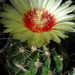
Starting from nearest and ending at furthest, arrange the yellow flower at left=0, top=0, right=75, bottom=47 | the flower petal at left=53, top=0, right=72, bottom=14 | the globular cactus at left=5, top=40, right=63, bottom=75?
1. the yellow flower at left=0, top=0, right=75, bottom=47
2. the globular cactus at left=5, top=40, right=63, bottom=75
3. the flower petal at left=53, top=0, right=72, bottom=14

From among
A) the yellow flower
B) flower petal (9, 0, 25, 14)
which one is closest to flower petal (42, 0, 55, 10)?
the yellow flower

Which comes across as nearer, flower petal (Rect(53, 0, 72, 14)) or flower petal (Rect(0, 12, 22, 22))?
flower petal (Rect(0, 12, 22, 22))

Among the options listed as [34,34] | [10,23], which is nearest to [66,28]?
[34,34]

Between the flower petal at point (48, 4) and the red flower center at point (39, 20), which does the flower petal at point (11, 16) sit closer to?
the red flower center at point (39, 20)

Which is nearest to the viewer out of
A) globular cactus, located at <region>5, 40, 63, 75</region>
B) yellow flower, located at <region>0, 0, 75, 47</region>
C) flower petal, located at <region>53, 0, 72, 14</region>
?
yellow flower, located at <region>0, 0, 75, 47</region>

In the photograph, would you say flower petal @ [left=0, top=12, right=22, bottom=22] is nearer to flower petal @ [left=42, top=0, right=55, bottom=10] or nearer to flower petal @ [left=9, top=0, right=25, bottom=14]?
flower petal @ [left=9, top=0, right=25, bottom=14]

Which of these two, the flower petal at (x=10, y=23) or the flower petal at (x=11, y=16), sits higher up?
the flower petal at (x=11, y=16)

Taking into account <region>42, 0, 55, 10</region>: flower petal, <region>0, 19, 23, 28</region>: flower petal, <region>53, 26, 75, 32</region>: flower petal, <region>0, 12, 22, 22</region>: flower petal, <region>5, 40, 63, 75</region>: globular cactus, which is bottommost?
<region>5, 40, 63, 75</region>: globular cactus

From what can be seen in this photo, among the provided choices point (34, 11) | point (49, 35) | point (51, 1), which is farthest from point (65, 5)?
point (49, 35)

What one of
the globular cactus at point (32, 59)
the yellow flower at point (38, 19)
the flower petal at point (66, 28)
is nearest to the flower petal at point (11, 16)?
the yellow flower at point (38, 19)
